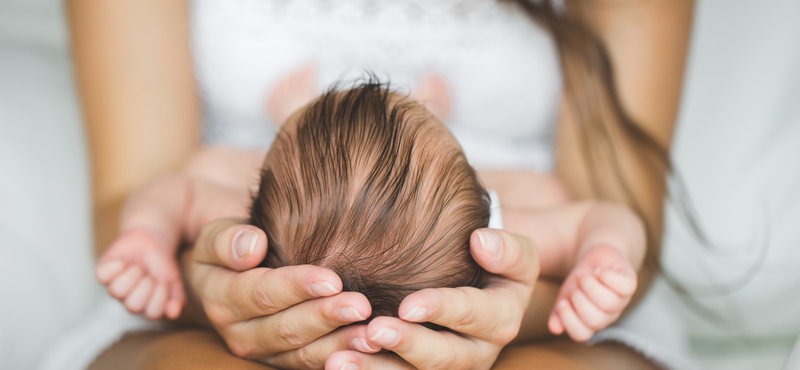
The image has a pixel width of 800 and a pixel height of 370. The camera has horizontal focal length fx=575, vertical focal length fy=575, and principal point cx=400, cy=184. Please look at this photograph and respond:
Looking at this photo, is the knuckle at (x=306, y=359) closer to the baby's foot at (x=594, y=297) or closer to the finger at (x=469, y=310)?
the finger at (x=469, y=310)

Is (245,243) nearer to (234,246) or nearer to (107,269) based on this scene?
(234,246)

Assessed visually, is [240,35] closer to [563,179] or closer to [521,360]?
[563,179]

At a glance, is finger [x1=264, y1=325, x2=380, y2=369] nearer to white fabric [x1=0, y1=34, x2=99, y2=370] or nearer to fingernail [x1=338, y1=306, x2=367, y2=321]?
fingernail [x1=338, y1=306, x2=367, y2=321]

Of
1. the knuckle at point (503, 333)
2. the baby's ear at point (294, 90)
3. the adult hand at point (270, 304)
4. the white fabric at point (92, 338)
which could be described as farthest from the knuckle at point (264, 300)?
the baby's ear at point (294, 90)

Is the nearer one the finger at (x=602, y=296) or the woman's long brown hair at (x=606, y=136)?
the finger at (x=602, y=296)

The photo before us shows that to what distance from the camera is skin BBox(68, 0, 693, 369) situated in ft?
3.82

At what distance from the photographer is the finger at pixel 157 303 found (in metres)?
0.78

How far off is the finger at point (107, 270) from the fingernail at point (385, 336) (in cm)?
45

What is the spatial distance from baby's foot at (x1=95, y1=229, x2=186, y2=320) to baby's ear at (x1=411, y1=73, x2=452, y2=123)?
2.05 feet

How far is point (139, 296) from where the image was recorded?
77cm

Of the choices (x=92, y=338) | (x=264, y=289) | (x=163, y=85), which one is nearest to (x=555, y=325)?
(x=264, y=289)

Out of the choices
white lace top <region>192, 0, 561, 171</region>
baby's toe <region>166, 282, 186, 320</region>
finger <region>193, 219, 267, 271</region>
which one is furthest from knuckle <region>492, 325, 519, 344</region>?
white lace top <region>192, 0, 561, 171</region>

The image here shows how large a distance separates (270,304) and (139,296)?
321 mm

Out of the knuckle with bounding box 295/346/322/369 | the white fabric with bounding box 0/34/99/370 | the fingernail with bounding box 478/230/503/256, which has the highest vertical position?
the fingernail with bounding box 478/230/503/256
